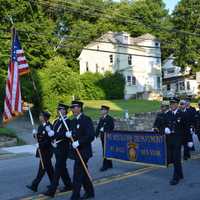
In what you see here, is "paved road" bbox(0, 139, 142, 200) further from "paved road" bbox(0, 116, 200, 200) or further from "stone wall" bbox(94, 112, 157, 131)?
"stone wall" bbox(94, 112, 157, 131)

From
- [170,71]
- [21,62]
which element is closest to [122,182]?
[21,62]

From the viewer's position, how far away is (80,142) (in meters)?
8.83

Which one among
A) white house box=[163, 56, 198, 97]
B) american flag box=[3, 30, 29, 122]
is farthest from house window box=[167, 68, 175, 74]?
american flag box=[3, 30, 29, 122]

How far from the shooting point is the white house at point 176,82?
228ft

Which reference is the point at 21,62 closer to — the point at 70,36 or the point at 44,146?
the point at 44,146

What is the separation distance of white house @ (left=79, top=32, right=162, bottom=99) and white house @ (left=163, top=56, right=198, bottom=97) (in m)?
6.33

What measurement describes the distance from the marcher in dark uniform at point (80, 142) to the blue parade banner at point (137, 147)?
2.59 m

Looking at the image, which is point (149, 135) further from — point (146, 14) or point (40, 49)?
point (146, 14)

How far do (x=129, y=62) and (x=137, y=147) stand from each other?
49.4 metres

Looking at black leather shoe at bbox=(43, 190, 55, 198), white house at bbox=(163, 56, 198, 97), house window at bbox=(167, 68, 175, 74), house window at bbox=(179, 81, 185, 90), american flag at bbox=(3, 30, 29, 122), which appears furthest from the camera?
house window at bbox=(167, 68, 175, 74)

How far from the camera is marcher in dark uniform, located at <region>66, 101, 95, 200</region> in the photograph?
8.82 m

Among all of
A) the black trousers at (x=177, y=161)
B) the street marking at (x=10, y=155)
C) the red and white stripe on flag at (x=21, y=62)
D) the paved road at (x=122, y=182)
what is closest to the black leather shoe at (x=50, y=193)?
the paved road at (x=122, y=182)

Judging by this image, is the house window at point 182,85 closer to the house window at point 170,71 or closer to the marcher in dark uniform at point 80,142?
the house window at point 170,71

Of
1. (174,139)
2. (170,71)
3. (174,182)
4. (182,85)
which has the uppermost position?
(170,71)
